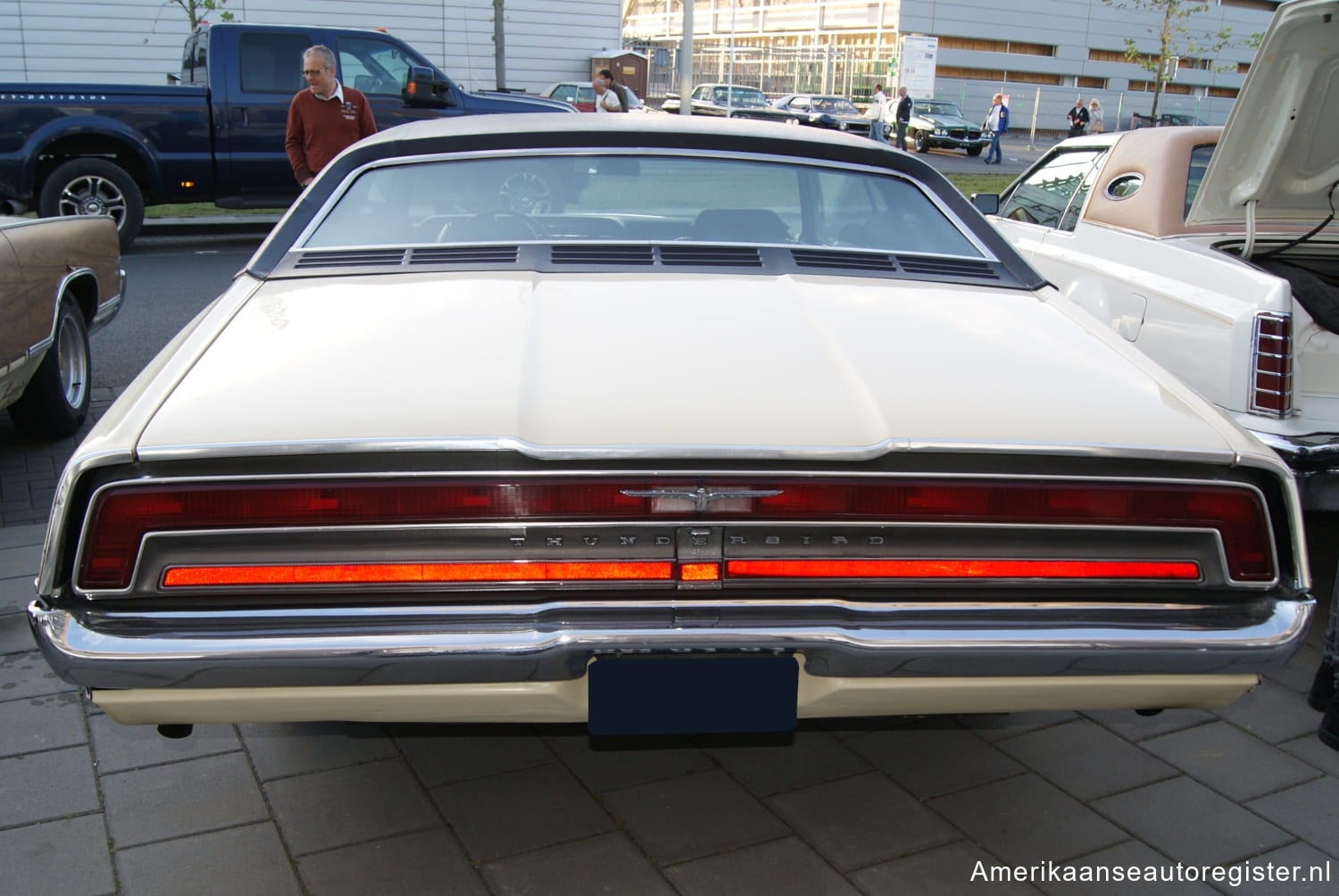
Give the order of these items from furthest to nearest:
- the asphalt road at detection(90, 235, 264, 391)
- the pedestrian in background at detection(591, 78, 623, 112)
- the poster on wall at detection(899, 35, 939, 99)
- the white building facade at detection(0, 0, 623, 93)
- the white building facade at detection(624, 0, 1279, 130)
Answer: the white building facade at detection(624, 0, 1279, 130) → the poster on wall at detection(899, 35, 939, 99) → the white building facade at detection(0, 0, 623, 93) → the pedestrian in background at detection(591, 78, 623, 112) → the asphalt road at detection(90, 235, 264, 391)

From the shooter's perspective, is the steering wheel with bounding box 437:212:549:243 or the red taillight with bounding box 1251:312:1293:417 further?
the red taillight with bounding box 1251:312:1293:417

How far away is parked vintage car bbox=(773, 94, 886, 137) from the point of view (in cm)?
3008

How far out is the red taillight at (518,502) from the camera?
6.39ft

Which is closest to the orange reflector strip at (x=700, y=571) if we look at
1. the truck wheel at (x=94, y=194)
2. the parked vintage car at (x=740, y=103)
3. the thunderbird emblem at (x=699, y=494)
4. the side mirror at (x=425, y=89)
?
the thunderbird emblem at (x=699, y=494)

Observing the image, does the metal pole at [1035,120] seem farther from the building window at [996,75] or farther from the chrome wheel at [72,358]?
the chrome wheel at [72,358]

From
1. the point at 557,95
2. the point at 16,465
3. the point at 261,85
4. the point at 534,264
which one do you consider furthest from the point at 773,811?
the point at 557,95

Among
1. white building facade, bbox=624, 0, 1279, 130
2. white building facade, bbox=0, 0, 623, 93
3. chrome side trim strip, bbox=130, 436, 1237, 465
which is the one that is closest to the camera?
chrome side trim strip, bbox=130, 436, 1237, 465

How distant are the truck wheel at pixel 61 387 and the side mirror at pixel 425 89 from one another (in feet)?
20.5

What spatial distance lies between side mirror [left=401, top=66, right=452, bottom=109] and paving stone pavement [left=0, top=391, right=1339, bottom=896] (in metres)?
8.91

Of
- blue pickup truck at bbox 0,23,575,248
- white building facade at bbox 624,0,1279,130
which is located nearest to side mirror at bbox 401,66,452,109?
blue pickup truck at bbox 0,23,575,248

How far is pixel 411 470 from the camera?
76.1 inches

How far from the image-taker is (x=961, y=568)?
2057mm

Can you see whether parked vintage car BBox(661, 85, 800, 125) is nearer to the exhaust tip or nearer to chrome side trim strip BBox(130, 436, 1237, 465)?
the exhaust tip

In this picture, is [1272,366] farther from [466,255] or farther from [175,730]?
[175,730]
